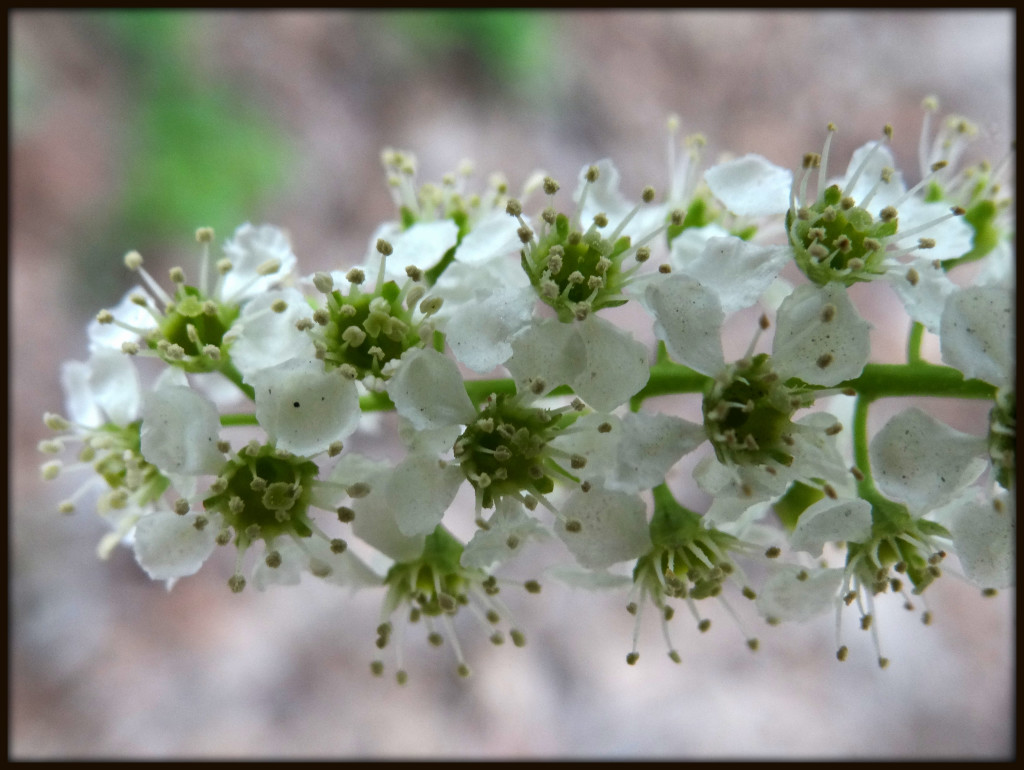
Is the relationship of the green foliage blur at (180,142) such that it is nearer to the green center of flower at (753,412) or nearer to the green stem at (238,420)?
the green stem at (238,420)

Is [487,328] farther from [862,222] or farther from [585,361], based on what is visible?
[862,222]

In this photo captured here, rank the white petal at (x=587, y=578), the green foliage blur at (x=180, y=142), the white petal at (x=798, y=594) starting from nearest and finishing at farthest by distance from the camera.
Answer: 1. the white petal at (x=798, y=594)
2. the white petal at (x=587, y=578)
3. the green foliage blur at (x=180, y=142)

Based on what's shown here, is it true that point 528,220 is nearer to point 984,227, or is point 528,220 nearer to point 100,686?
point 984,227

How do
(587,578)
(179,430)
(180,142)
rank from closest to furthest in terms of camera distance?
(179,430) → (587,578) → (180,142)

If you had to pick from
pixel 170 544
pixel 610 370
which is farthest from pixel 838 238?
pixel 170 544

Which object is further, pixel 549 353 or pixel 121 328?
pixel 121 328

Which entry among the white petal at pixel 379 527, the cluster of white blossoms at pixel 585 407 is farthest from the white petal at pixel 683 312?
the white petal at pixel 379 527

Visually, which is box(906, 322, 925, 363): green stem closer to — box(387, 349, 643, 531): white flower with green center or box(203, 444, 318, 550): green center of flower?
box(387, 349, 643, 531): white flower with green center

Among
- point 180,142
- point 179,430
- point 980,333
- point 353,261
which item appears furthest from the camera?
point 353,261
